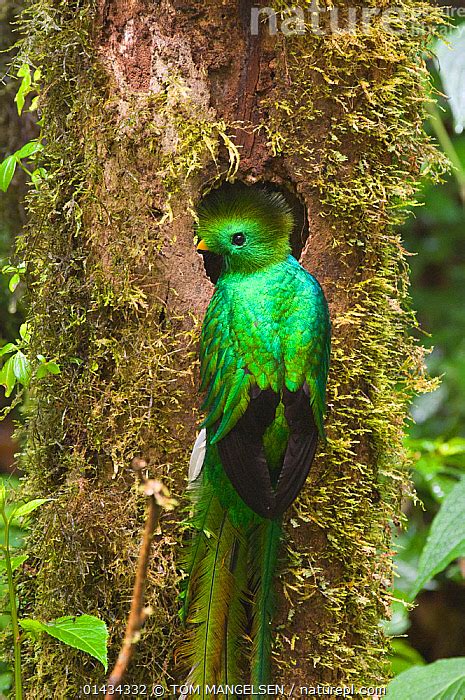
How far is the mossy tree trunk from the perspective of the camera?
5.18ft

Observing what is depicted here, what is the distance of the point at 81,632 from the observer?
1330 mm

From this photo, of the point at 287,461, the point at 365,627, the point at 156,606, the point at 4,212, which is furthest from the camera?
the point at 4,212

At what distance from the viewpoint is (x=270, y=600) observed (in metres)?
1.53

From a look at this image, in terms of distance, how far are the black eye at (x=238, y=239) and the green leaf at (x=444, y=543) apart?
0.60 meters

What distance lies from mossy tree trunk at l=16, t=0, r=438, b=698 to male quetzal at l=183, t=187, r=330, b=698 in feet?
0.24

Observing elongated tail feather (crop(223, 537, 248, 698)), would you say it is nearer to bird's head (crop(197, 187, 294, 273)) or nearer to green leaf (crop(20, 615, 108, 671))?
green leaf (crop(20, 615, 108, 671))

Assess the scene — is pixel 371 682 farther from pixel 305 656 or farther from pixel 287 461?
pixel 287 461

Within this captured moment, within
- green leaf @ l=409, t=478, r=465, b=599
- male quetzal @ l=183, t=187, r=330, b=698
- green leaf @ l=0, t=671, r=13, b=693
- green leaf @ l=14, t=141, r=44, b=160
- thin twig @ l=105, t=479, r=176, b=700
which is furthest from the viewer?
green leaf @ l=0, t=671, r=13, b=693

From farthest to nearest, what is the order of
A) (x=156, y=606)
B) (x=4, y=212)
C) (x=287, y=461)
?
(x=4, y=212) → (x=156, y=606) → (x=287, y=461)

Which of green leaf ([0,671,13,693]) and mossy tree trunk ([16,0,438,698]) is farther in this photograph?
green leaf ([0,671,13,693])

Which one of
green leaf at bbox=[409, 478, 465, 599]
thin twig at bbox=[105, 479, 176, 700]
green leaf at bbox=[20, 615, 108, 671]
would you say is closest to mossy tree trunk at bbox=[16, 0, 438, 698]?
green leaf at bbox=[20, 615, 108, 671]

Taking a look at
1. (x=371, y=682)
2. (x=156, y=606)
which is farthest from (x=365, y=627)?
(x=156, y=606)

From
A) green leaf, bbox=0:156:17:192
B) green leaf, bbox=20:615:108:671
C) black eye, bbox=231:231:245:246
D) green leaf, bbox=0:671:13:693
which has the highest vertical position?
green leaf, bbox=0:156:17:192

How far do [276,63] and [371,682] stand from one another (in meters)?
1.26
